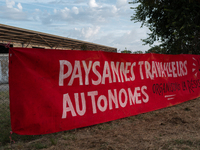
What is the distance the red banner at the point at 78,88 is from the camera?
351 cm

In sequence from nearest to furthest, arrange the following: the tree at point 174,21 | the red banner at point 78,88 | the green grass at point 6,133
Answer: the red banner at point 78,88 < the green grass at point 6,133 < the tree at point 174,21

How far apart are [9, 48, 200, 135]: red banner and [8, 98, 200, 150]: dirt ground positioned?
0.71 feet

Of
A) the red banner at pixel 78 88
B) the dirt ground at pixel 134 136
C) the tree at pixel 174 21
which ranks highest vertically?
the tree at pixel 174 21

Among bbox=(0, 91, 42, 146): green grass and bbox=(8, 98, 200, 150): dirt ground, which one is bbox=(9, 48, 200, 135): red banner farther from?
→ bbox=(0, 91, 42, 146): green grass

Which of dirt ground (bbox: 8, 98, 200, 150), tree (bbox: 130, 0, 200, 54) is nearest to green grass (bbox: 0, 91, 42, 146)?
dirt ground (bbox: 8, 98, 200, 150)

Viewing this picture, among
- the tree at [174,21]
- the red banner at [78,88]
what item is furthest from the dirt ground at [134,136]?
the tree at [174,21]

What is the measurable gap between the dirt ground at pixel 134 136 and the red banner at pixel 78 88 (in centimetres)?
22

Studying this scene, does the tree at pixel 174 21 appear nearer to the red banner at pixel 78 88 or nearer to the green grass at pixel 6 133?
the red banner at pixel 78 88

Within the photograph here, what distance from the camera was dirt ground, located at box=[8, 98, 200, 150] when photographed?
325 cm

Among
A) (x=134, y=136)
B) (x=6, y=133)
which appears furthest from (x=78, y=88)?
(x=6, y=133)

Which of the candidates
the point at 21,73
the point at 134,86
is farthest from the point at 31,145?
the point at 134,86

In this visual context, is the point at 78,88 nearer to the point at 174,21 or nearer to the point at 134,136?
the point at 134,136

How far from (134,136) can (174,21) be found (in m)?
13.0

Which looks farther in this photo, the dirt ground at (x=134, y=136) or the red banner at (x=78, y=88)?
the red banner at (x=78, y=88)
